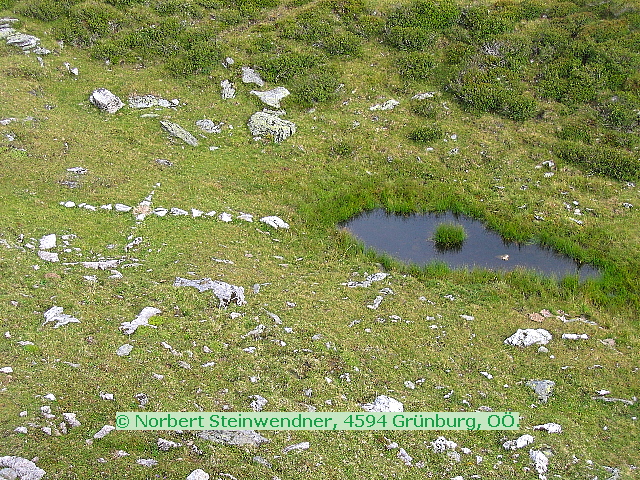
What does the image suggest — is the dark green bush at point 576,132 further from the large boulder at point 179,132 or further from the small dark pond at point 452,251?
the large boulder at point 179,132

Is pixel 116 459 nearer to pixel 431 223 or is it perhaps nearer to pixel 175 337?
pixel 175 337

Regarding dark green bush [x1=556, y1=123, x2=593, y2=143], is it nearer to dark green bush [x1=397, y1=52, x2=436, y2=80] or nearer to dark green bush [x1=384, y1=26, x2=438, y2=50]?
dark green bush [x1=397, y1=52, x2=436, y2=80]

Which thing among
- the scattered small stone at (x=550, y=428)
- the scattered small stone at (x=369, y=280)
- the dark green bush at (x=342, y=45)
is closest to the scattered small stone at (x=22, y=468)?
the scattered small stone at (x=550, y=428)

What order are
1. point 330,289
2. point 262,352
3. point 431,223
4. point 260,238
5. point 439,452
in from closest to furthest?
point 439,452
point 262,352
point 330,289
point 260,238
point 431,223

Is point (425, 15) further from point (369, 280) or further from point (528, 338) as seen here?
point (528, 338)

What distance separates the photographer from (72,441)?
9.37m

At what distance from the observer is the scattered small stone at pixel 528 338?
13.9 m

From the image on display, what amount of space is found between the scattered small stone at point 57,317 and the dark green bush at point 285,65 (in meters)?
17.8

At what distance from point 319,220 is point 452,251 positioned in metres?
4.95

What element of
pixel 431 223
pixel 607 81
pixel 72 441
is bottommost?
pixel 431 223

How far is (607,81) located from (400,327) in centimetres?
1908

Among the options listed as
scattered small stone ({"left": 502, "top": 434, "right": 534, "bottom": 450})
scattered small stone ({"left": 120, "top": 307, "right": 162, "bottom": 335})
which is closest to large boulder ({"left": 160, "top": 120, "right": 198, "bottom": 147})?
scattered small stone ({"left": 120, "top": 307, "right": 162, "bottom": 335})

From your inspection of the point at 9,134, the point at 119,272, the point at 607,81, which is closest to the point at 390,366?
the point at 119,272

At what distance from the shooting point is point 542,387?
1236cm
